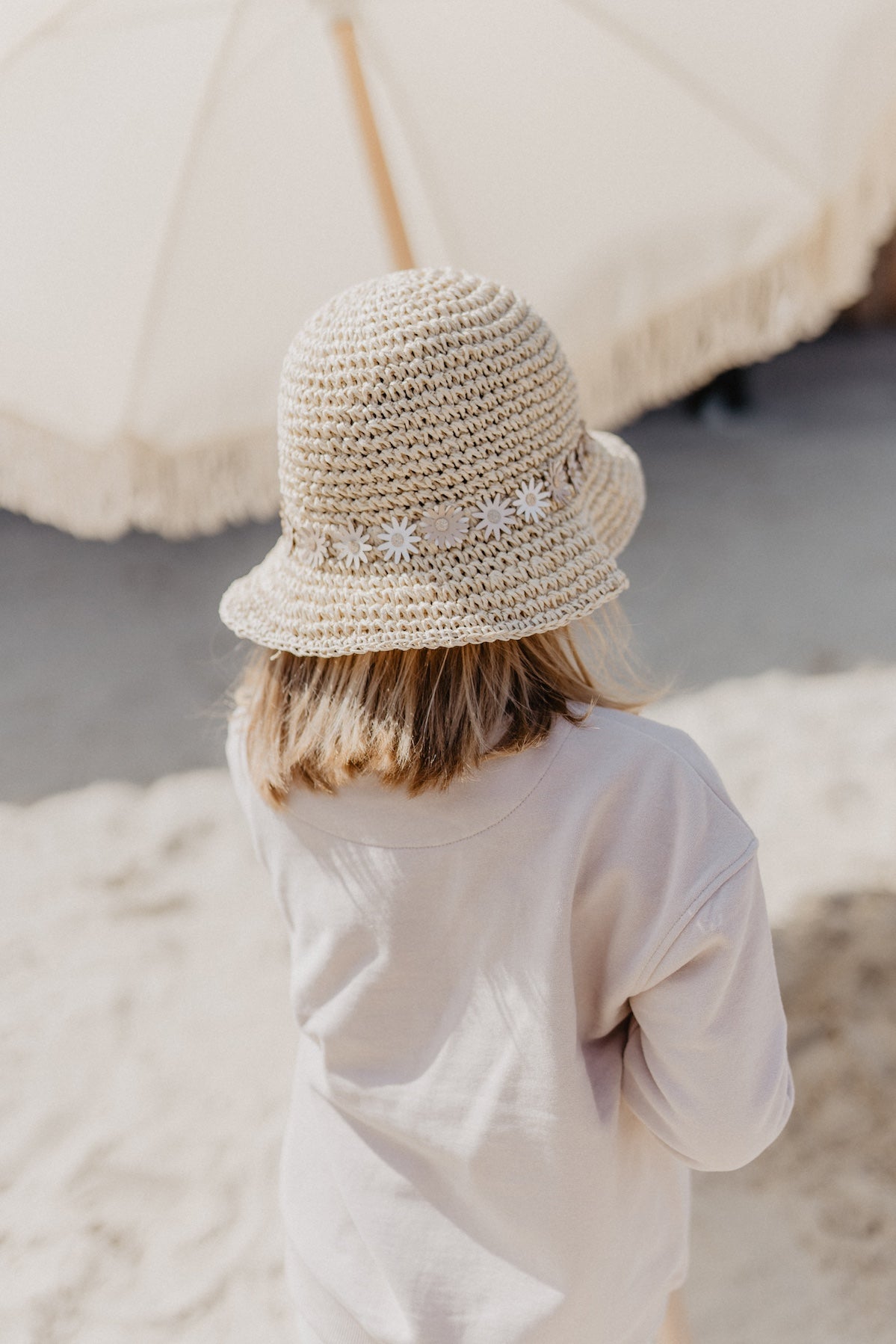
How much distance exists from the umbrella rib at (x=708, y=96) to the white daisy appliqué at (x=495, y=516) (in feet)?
3.72

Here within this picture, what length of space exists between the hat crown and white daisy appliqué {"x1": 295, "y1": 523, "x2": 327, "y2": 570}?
0.10 feet

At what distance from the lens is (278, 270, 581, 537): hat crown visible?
855mm

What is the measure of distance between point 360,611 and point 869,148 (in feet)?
4.09

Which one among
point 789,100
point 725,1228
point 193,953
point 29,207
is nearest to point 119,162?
point 29,207

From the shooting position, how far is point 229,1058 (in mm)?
2266

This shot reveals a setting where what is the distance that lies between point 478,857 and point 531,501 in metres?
0.32

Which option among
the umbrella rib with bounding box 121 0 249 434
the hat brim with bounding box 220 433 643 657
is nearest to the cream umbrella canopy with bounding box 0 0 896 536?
the umbrella rib with bounding box 121 0 249 434

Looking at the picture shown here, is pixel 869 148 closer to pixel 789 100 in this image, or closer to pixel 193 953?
pixel 789 100

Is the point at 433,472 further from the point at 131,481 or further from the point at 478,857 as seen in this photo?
the point at 131,481

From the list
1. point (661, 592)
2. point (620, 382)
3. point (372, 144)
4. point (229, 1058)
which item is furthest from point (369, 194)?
point (661, 592)

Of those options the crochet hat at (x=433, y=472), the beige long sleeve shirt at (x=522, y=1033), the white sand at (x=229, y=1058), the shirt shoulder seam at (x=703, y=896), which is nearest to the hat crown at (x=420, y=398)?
the crochet hat at (x=433, y=472)

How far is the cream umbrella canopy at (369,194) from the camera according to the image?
1.61 metres

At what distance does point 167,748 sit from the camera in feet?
10.2

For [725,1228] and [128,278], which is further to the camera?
[725,1228]
